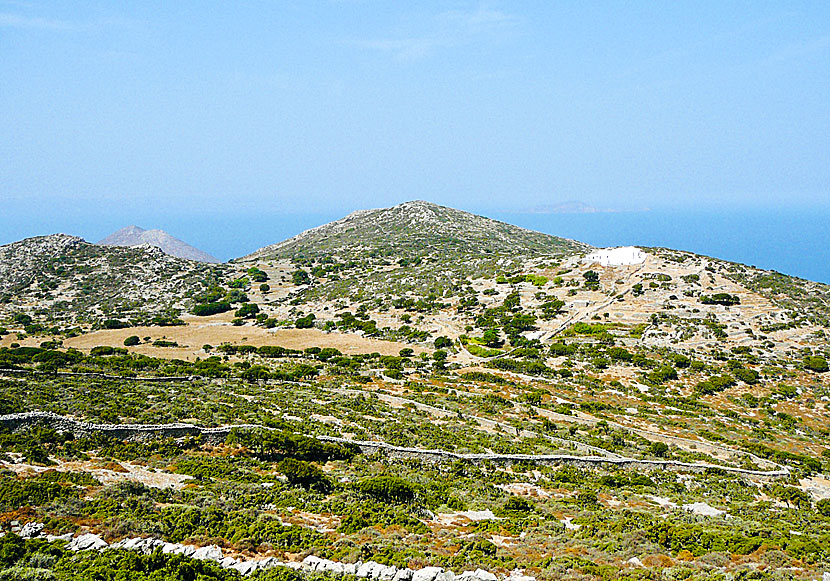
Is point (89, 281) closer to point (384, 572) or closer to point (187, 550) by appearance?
point (187, 550)

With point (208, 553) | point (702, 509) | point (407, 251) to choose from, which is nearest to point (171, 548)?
point (208, 553)

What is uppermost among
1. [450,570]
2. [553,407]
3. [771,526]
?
[450,570]

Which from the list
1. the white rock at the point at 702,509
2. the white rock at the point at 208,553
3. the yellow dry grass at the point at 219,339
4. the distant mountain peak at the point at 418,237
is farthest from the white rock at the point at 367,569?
the distant mountain peak at the point at 418,237

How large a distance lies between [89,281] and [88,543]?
83835 millimetres

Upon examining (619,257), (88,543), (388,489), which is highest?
(619,257)

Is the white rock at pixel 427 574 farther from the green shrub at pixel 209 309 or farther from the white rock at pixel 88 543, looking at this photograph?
the green shrub at pixel 209 309

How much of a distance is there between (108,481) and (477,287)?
199ft

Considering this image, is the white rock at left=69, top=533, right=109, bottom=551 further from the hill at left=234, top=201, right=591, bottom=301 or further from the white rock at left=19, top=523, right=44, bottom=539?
the hill at left=234, top=201, right=591, bottom=301

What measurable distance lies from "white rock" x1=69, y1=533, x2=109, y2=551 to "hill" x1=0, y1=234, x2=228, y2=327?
203 feet

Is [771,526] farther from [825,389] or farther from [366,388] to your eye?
[825,389]

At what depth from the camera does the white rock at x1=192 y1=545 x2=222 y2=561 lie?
13.5 meters

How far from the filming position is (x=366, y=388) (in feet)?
125

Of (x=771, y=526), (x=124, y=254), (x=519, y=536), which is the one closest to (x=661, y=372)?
(x=771, y=526)

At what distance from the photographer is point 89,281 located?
85250 mm
